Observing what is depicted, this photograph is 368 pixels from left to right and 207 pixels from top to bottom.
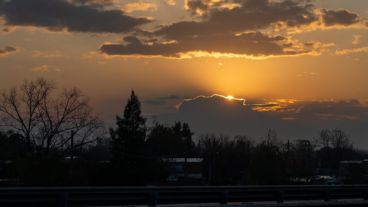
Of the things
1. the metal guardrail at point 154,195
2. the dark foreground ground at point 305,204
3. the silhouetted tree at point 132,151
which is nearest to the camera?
the metal guardrail at point 154,195

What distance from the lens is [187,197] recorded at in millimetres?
20281

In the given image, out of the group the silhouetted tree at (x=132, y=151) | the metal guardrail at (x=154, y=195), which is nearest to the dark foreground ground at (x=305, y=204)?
the metal guardrail at (x=154, y=195)

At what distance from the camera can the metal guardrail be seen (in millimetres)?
17188

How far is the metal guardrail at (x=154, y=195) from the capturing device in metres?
17.2

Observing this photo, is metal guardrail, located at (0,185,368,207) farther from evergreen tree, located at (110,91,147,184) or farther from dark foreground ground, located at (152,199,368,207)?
evergreen tree, located at (110,91,147,184)

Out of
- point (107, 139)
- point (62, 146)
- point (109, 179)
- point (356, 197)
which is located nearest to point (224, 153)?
point (107, 139)

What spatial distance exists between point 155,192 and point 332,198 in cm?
927

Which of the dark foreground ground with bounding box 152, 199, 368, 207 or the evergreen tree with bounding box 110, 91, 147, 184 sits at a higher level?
the evergreen tree with bounding box 110, 91, 147, 184

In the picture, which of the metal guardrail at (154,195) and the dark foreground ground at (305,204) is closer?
the metal guardrail at (154,195)

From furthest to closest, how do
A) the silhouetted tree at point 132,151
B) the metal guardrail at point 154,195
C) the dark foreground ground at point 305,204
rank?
the silhouetted tree at point 132,151
the dark foreground ground at point 305,204
the metal guardrail at point 154,195

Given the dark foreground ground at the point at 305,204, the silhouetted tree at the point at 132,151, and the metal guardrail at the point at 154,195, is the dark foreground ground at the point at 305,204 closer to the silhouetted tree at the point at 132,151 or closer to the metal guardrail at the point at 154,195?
the metal guardrail at the point at 154,195

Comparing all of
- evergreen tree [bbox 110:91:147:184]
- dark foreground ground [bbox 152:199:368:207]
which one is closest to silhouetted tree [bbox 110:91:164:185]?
evergreen tree [bbox 110:91:147:184]

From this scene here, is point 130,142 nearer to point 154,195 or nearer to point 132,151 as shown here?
point 132,151

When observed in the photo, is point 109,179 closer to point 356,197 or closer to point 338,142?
point 356,197
